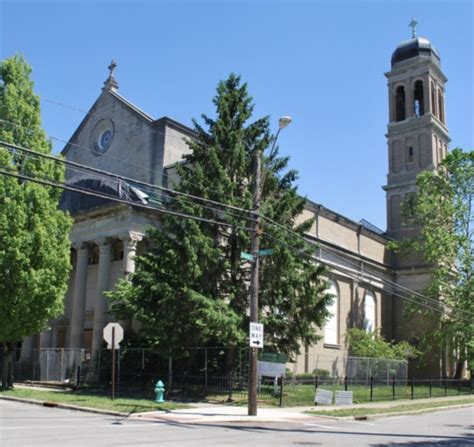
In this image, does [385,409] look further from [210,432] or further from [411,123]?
[411,123]

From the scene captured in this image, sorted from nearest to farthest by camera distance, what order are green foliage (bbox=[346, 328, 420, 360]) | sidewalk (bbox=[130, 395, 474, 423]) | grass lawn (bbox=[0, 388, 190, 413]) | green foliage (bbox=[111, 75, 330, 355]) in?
1. sidewalk (bbox=[130, 395, 474, 423])
2. grass lawn (bbox=[0, 388, 190, 413])
3. green foliage (bbox=[111, 75, 330, 355])
4. green foliage (bbox=[346, 328, 420, 360])

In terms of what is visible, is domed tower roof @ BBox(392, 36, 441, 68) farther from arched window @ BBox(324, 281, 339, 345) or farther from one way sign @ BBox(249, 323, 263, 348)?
one way sign @ BBox(249, 323, 263, 348)

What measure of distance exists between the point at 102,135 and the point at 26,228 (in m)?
15.7

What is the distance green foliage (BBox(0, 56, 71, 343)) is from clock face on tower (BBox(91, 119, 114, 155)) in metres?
11.7

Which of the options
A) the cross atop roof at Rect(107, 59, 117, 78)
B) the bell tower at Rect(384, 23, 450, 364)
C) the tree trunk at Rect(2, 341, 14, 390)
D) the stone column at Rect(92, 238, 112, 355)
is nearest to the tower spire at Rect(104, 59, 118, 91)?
the cross atop roof at Rect(107, 59, 117, 78)

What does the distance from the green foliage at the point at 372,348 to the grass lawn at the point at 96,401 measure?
66.4 ft

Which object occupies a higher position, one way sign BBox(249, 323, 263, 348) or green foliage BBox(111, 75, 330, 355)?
green foliage BBox(111, 75, 330, 355)

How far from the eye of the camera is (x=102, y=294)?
3338cm

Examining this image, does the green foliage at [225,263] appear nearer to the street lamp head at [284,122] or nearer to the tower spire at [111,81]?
the street lamp head at [284,122]

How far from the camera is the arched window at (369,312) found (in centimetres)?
4906

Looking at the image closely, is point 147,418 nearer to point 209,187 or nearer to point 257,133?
point 209,187

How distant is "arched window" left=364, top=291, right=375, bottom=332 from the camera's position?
161 feet

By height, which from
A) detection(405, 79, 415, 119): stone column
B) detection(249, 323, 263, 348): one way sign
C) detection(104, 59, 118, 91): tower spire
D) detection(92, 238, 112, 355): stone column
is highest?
detection(405, 79, 415, 119): stone column

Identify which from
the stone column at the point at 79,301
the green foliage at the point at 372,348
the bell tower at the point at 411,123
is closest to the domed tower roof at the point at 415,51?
the bell tower at the point at 411,123
